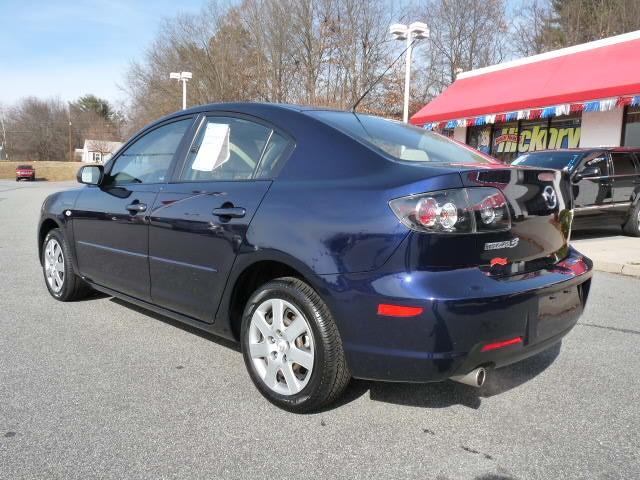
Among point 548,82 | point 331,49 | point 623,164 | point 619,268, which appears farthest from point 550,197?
point 331,49

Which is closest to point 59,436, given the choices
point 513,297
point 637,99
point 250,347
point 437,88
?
point 250,347

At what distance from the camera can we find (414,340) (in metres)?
2.42

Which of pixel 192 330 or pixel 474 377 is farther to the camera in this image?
pixel 192 330

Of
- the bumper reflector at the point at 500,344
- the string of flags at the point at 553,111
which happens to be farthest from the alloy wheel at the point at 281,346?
the string of flags at the point at 553,111

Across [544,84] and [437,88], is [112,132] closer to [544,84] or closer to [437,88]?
[437,88]

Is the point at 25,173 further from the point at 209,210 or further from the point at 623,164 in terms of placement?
the point at 209,210

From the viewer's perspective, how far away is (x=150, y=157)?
407 cm

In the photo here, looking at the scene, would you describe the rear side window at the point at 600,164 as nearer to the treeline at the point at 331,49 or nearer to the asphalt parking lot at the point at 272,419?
the asphalt parking lot at the point at 272,419

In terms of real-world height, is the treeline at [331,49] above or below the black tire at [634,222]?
above

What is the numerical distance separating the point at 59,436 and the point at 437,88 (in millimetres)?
34697

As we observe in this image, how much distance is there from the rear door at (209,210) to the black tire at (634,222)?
29.6 feet

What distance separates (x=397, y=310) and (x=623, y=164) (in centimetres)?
913

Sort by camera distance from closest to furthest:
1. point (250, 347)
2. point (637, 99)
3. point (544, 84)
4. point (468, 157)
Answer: point (250, 347)
point (468, 157)
point (637, 99)
point (544, 84)

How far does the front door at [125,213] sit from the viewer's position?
149 inches
